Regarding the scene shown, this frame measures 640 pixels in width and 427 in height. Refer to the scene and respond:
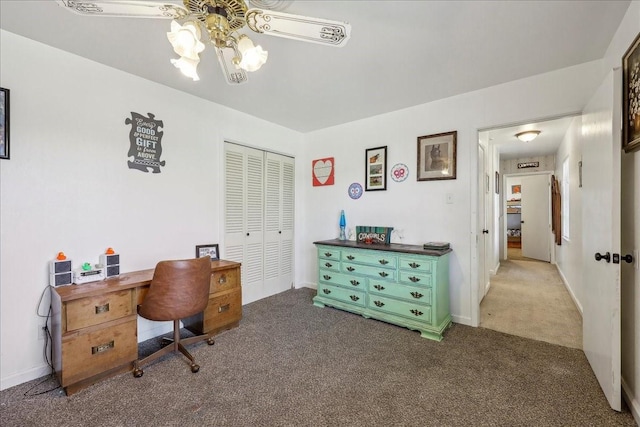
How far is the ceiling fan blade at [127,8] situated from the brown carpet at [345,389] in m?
2.18

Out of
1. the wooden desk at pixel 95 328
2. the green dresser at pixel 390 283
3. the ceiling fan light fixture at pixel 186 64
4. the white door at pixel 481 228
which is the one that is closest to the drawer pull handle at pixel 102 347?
the wooden desk at pixel 95 328

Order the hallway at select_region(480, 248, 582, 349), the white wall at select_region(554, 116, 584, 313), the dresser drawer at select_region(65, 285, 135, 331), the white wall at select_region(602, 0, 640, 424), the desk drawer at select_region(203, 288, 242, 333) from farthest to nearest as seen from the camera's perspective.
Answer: the white wall at select_region(554, 116, 584, 313)
the hallway at select_region(480, 248, 582, 349)
the desk drawer at select_region(203, 288, 242, 333)
the dresser drawer at select_region(65, 285, 135, 331)
the white wall at select_region(602, 0, 640, 424)

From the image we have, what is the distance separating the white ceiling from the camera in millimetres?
1718

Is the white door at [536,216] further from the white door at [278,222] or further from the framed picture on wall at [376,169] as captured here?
the white door at [278,222]

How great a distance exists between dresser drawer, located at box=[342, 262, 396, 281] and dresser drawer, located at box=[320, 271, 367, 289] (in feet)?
0.23

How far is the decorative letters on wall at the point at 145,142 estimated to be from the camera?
2545 mm

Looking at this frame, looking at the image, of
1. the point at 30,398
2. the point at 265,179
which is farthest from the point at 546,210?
the point at 30,398

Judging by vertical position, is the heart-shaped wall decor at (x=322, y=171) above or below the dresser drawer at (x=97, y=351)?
above

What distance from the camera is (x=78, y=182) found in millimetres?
2244

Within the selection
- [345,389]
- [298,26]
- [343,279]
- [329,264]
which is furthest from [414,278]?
[298,26]

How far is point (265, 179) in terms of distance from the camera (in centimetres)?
383

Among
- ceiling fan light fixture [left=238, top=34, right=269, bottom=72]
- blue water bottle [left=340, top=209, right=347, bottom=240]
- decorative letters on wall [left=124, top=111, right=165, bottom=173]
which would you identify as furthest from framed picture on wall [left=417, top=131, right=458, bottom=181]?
decorative letters on wall [left=124, top=111, right=165, bottom=173]

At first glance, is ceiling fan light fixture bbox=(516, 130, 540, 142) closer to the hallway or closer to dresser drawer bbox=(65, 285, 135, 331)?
the hallway

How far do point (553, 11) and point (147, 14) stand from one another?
235 cm
